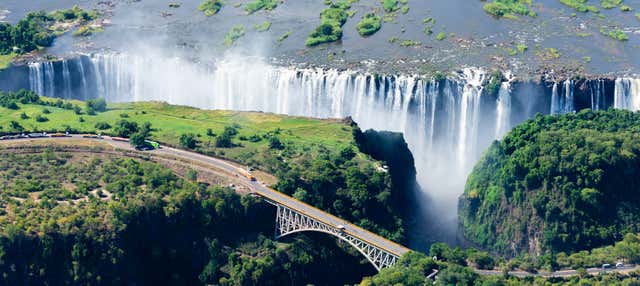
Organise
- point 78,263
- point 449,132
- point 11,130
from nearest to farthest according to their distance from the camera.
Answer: point 78,263, point 11,130, point 449,132

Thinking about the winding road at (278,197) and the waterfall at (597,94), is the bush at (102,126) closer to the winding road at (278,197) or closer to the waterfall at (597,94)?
the winding road at (278,197)

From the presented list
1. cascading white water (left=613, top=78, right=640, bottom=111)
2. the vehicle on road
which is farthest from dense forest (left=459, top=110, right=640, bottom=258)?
the vehicle on road

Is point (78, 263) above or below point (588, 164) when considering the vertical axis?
below

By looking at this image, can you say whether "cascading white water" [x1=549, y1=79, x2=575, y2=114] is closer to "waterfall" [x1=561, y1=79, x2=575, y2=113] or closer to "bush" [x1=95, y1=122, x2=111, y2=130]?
"waterfall" [x1=561, y1=79, x2=575, y2=113]

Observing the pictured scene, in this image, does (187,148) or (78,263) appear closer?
(78,263)

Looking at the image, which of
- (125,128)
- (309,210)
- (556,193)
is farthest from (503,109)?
(125,128)

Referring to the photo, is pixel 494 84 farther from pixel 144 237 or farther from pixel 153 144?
pixel 144 237

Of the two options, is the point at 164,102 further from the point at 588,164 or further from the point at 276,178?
the point at 588,164

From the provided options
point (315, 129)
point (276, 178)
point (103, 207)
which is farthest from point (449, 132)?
point (103, 207)
